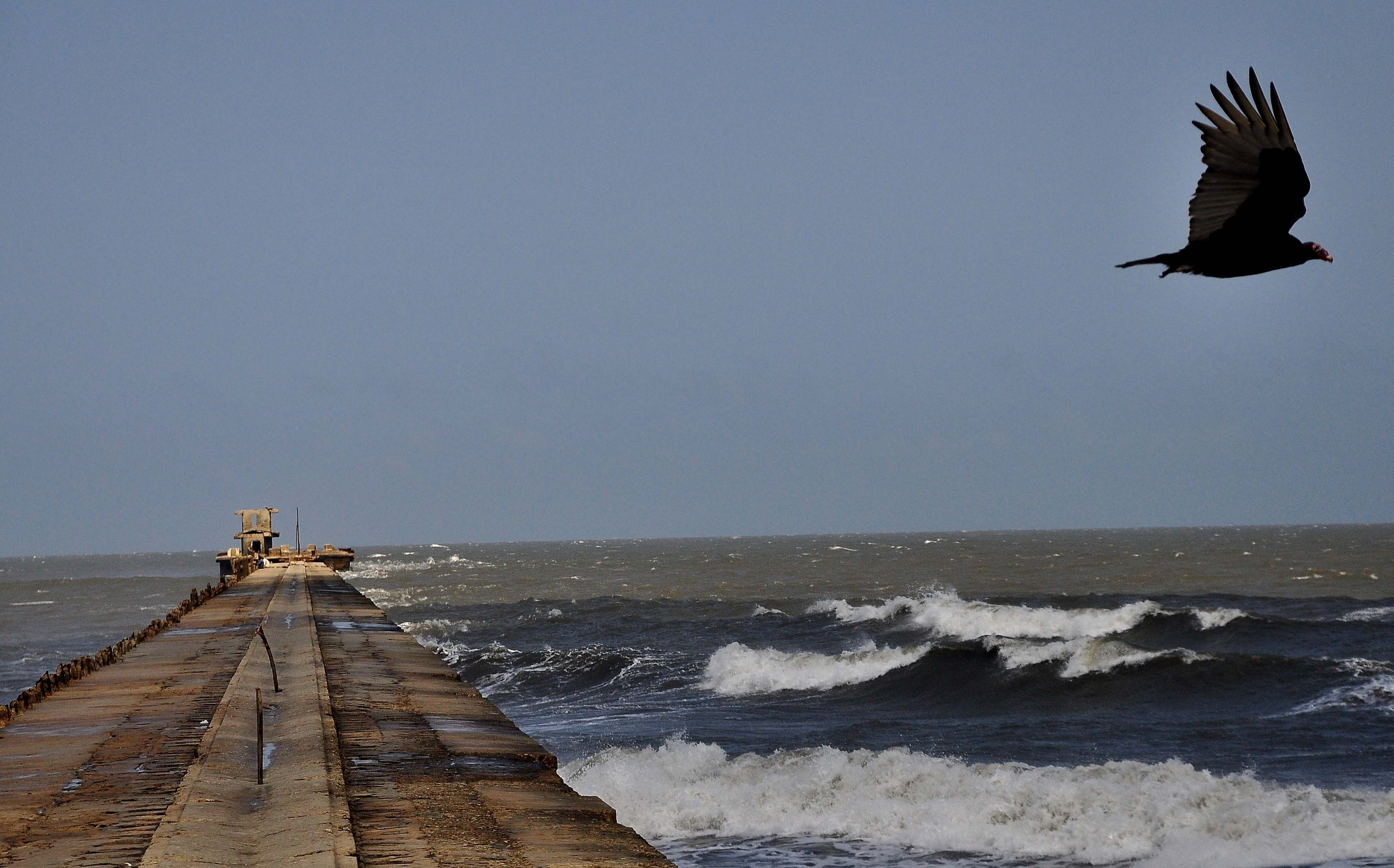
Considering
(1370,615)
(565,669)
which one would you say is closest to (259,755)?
(565,669)

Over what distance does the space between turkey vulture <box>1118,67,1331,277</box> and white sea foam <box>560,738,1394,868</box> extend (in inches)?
363

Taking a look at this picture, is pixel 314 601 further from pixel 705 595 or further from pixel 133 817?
pixel 705 595

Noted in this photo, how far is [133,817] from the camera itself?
8.41 m

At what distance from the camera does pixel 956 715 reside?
22.8 metres

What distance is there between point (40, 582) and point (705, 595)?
8357 centimetres

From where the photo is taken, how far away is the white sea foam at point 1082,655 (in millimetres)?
25922

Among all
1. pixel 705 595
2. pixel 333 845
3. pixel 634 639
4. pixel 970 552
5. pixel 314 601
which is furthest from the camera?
pixel 970 552

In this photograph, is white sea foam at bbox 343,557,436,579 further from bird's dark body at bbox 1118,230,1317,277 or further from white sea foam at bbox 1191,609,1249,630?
bird's dark body at bbox 1118,230,1317,277

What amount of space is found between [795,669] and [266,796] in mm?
20789

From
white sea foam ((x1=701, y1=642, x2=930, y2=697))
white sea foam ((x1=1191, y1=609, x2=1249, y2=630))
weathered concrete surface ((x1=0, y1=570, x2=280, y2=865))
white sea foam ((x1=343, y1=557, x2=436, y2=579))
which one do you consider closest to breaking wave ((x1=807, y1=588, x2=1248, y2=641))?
white sea foam ((x1=1191, y1=609, x2=1249, y2=630))

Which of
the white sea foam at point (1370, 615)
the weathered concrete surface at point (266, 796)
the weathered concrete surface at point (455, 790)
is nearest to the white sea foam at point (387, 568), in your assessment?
the white sea foam at point (1370, 615)

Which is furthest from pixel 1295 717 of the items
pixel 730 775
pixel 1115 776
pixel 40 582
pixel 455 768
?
pixel 40 582

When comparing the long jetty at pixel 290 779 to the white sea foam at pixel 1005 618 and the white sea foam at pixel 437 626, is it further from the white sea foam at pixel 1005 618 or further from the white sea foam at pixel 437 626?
the white sea foam at pixel 437 626

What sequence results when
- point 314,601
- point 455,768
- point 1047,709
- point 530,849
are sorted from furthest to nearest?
point 314,601
point 1047,709
point 455,768
point 530,849
